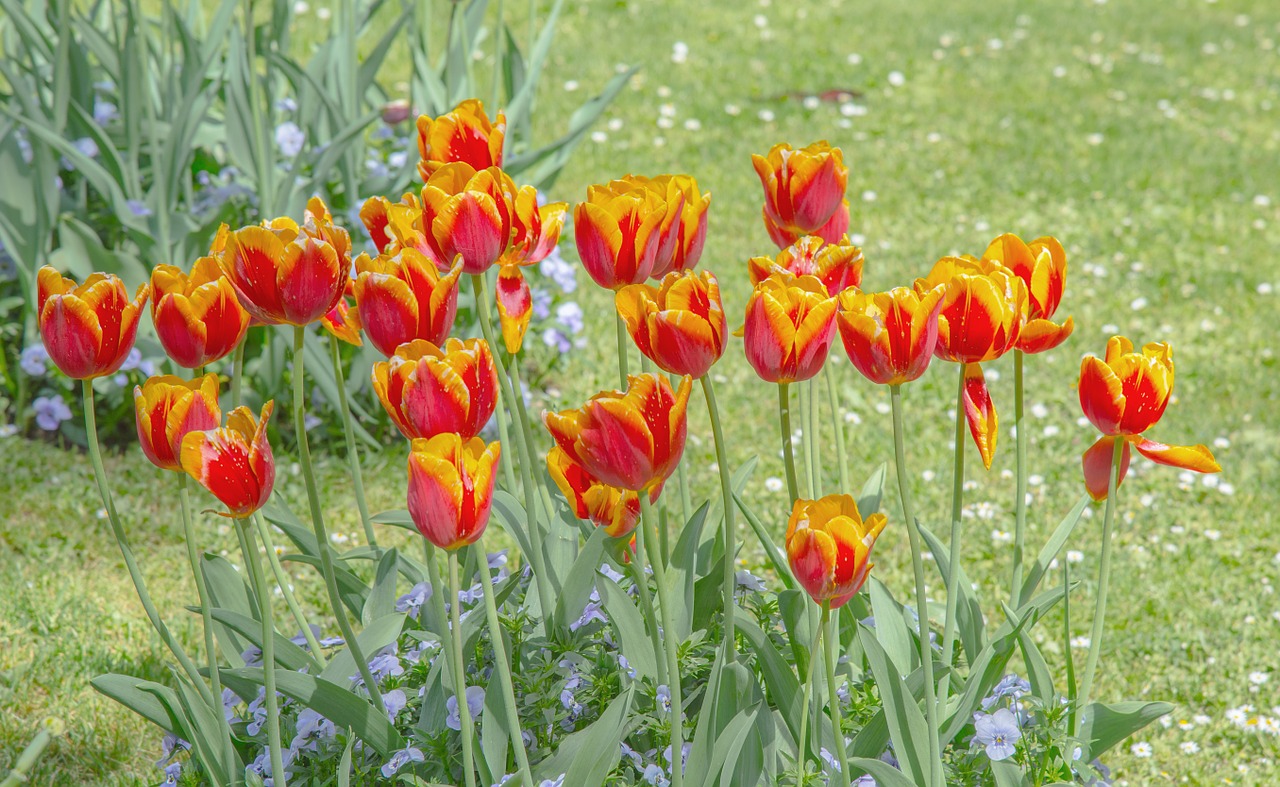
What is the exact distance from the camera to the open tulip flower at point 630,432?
1.07m

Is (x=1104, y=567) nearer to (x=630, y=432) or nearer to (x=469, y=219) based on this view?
(x=630, y=432)

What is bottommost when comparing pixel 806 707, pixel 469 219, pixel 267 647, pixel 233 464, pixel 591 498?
pixel 806 707

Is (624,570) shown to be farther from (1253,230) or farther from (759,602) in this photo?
(1253,230)

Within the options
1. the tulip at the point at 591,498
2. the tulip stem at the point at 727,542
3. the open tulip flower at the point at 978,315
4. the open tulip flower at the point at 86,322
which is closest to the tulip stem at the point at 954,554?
the open tulip flower at the point at 978,315

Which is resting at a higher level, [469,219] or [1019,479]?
[469,219]

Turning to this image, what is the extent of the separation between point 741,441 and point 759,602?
169 centimetres

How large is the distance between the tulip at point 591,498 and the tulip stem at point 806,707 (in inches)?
9.2

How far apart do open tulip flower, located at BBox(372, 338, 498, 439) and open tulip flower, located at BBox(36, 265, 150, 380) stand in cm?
33

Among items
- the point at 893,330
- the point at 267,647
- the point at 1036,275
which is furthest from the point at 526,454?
the point at 1036,275

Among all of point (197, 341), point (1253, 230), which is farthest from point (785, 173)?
point (1253, 230)

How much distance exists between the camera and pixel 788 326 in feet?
3.84

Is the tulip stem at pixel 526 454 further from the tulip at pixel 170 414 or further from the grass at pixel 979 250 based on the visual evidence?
the grass at pixel 979 250

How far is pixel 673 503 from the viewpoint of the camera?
300 cm

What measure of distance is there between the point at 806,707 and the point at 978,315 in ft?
1.50
